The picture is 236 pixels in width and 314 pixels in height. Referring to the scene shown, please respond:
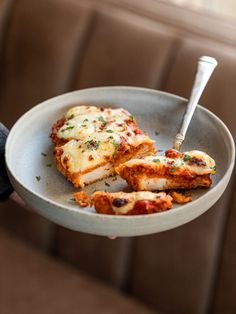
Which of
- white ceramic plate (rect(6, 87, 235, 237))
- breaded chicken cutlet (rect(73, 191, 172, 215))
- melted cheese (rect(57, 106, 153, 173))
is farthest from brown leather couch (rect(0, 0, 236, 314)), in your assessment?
breaded chicken cutlet (rect(73, 191, 172, 215))

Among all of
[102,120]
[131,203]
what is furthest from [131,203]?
[102,120]

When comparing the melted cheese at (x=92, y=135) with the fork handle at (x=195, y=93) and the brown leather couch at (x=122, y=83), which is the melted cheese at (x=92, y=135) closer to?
the fork handle at (x=195, y=93)

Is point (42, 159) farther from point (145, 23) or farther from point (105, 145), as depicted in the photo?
point (145, 23)

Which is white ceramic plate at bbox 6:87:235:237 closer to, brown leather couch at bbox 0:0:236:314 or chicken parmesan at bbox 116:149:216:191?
chicken parmesan at bbox 116:149:216:191

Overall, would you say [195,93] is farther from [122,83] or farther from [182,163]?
[122,83]

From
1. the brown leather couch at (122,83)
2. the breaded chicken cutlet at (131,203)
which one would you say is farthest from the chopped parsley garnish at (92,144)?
the brown leather couch at (122,83)
